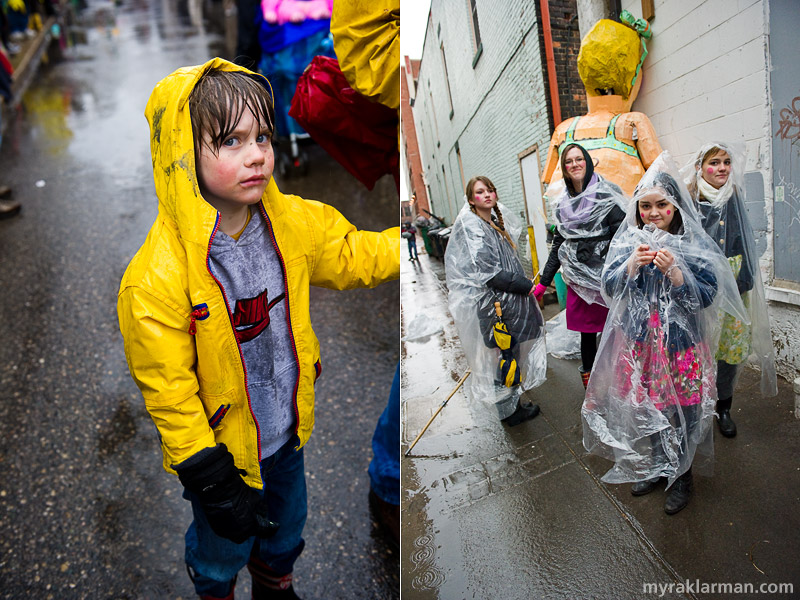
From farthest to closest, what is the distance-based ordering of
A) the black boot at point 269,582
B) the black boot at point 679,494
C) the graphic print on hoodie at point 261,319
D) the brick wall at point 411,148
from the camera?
the black boot at point 269,582 < the graphic print on hoodie at point 261,319 < the brick wall at point 411,148 < the black boot at point 679,494

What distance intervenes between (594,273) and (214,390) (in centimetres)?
88

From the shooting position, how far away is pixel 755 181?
0.80 meters

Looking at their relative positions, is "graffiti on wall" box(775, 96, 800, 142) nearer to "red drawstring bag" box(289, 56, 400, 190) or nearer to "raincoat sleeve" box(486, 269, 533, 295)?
"raincoat sleeve" box(486, 269, 533, 295)

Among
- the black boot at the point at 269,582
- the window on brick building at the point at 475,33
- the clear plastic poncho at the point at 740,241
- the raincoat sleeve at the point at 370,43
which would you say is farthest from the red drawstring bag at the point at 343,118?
the black boot at the point at 269,582

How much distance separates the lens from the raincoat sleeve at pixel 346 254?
141cm

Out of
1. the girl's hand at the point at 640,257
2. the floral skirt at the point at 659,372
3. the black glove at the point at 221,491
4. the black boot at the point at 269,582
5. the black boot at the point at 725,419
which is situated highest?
the girl's hand at the point at 640,257

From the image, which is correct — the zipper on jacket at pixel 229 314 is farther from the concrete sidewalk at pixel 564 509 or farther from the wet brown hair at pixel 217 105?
the concrete sidewalk at pixel 564 509

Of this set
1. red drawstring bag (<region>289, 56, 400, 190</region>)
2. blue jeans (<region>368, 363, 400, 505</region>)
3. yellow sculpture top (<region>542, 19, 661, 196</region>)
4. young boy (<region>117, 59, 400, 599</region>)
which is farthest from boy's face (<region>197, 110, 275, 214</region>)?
blue jeans (<region>368, 363, 400, 505</region>)

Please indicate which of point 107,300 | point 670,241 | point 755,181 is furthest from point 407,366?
point 107,300

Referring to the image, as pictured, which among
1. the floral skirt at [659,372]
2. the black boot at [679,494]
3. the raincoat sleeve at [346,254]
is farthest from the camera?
the raincoat sleeve at [346,254]

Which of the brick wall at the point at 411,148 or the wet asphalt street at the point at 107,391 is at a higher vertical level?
the brick wall at the point at 411,148

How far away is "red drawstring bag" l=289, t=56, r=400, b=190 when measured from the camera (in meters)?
1.57

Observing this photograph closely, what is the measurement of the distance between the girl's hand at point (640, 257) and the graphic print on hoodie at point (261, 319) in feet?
2.68

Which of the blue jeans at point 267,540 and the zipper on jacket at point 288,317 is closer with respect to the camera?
the zipper on jacket at point 288,317
